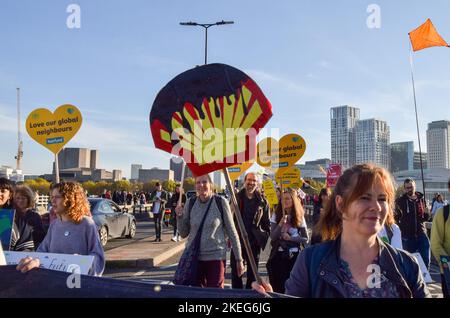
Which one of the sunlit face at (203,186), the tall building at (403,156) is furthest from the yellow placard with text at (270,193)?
the tall building at (403,156)

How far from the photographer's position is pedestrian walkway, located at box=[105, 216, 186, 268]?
374 inches

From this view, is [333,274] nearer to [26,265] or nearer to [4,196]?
[26,265]

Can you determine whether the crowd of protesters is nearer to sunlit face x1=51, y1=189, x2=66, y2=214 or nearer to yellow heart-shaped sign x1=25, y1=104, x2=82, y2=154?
sunlit face x1=51, y1=189, x2=66, y2=214

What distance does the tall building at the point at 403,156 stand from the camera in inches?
5402

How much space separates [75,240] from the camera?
12.0 ft

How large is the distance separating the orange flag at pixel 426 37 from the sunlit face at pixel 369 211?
24.9 ft

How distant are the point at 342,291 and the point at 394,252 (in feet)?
1.12

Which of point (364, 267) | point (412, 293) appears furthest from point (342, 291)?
point (412, 293)

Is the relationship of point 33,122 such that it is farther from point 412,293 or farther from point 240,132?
point 412,293

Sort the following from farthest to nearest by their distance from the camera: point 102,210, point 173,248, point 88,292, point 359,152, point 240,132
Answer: point 359,152 < point 102,210 < point 173,248 < point 240,132 < point 88,292

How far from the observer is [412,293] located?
2086 mm

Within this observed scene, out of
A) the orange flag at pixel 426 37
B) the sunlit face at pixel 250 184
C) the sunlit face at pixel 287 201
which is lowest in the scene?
the sunlit face at pixel 287 201

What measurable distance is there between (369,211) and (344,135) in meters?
112

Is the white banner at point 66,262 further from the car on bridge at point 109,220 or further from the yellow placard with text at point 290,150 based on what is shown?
the car on bridge at point 109,220
